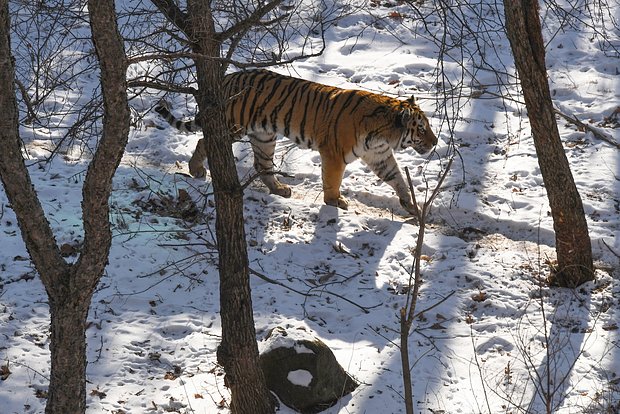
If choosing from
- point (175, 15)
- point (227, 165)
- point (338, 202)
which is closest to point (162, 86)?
point (175, 15)

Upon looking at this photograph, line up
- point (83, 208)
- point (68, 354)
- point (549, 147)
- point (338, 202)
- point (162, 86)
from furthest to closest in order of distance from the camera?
point (338, 202) → point (549, 147) → point (162, 86) → point (68, 354) → point (83, 208)

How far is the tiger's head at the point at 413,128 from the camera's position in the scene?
8.16m

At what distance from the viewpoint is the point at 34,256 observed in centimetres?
361

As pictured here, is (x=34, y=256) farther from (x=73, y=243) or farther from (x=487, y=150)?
(x=487, y=150)

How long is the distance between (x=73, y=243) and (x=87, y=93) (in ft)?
14.3

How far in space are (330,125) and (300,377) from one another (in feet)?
11.7

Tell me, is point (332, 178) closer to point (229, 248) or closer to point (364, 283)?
point (364, 283)

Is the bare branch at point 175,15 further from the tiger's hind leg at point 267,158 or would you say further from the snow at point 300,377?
the tiger's hind leg at point 267,158

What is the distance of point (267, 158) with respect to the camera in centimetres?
891

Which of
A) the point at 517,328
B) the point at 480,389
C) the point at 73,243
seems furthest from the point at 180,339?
the point at 517,328

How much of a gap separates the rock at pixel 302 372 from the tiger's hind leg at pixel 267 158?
130 inches

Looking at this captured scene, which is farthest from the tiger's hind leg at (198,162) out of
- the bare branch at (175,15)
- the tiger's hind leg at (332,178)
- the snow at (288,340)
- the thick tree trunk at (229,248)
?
the bare branch at (175,15)

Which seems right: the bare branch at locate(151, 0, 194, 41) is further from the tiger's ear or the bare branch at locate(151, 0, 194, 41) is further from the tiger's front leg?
the tiger's front leg

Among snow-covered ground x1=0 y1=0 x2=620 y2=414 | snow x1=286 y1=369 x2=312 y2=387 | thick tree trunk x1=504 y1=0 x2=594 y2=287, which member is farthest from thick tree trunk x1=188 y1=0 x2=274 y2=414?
thick tree trunk x1=504 y1=0 x2=594 y2=287
